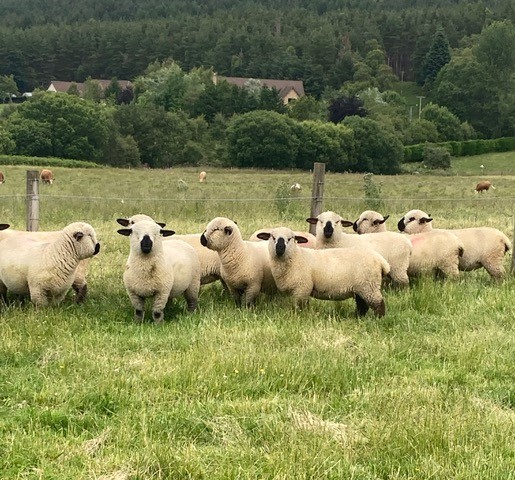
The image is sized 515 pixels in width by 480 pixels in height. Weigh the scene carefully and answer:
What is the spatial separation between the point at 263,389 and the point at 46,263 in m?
3.92

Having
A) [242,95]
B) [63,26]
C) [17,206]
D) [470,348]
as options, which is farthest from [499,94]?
[63,26]

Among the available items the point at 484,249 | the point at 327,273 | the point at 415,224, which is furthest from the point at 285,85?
the point at 327,273

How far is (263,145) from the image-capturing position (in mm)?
69625

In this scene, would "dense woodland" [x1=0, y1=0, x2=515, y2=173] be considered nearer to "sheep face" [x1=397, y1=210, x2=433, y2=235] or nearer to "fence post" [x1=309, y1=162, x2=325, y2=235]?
"fence post" [x1=309, y1=162, x2=325, y2=235]

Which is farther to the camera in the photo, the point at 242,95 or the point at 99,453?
the point at 242,95

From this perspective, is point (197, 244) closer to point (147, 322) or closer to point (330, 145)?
point (147, 322)

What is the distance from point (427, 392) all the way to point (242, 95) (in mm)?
91627

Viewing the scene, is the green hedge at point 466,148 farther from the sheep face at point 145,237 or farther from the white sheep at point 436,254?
the sheep face at point 145,237

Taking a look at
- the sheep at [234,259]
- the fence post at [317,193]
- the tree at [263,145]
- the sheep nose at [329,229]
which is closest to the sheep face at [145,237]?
the sheep at [234,259]

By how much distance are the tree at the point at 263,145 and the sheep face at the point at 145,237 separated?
60.7 m

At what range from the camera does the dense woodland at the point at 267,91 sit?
7031cm

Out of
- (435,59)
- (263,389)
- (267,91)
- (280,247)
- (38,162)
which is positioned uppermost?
(435,59)

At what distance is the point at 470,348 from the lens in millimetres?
7434

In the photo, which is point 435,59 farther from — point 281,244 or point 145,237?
point 145,237
